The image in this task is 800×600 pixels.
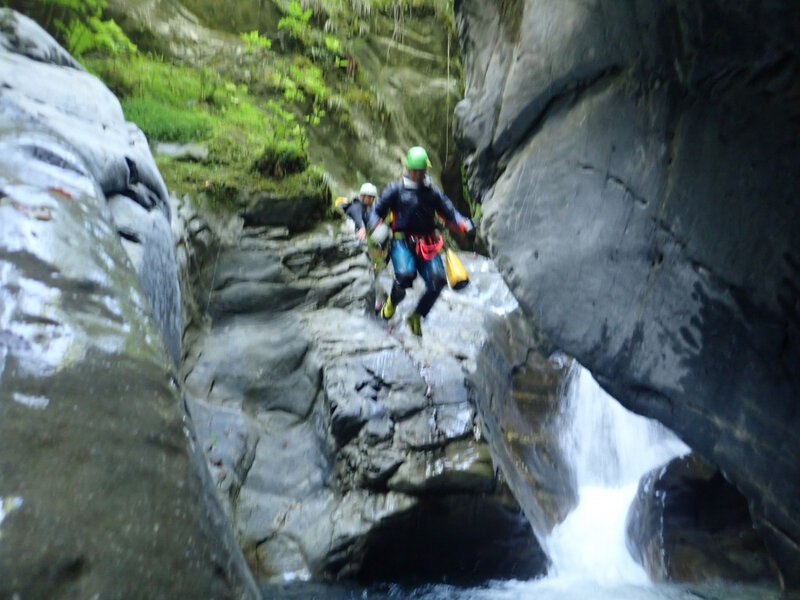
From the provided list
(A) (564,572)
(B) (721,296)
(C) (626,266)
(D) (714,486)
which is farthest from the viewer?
(D) (714,486)

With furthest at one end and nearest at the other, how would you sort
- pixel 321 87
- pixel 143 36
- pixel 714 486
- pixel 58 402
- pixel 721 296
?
pixel 321 87
pixel 143 36
pixel 714 486
pixel 721 296
pixel 58 402

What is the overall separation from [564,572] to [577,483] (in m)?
2.39

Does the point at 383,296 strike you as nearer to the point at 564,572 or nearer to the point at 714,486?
the point at 564,572

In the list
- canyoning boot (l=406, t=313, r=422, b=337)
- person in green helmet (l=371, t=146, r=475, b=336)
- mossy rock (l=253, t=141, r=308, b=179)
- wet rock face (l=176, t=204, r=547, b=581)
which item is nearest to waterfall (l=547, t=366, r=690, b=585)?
wet rock face (l=176, t=204, r=547, b=581)

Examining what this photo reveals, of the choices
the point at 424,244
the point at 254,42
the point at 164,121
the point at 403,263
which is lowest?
the point at 403,263

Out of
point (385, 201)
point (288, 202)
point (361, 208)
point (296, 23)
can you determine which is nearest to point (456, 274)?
point (385, 201)

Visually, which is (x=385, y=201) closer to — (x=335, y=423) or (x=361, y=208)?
(x=361, y=208)

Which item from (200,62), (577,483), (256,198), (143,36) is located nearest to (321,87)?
(200,62)

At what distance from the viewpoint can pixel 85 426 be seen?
209 cm

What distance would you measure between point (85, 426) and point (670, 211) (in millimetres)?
3257

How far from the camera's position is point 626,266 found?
12.3ft

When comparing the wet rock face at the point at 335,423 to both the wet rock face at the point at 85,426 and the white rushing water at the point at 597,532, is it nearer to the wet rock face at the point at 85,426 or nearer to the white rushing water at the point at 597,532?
the white rushing water at the point at 597,532

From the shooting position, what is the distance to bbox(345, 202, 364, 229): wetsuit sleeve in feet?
26.8

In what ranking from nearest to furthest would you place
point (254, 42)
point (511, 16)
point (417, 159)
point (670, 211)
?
point (670, 211)
point (511, 16)
point (417, 159)
point (254, 42)
